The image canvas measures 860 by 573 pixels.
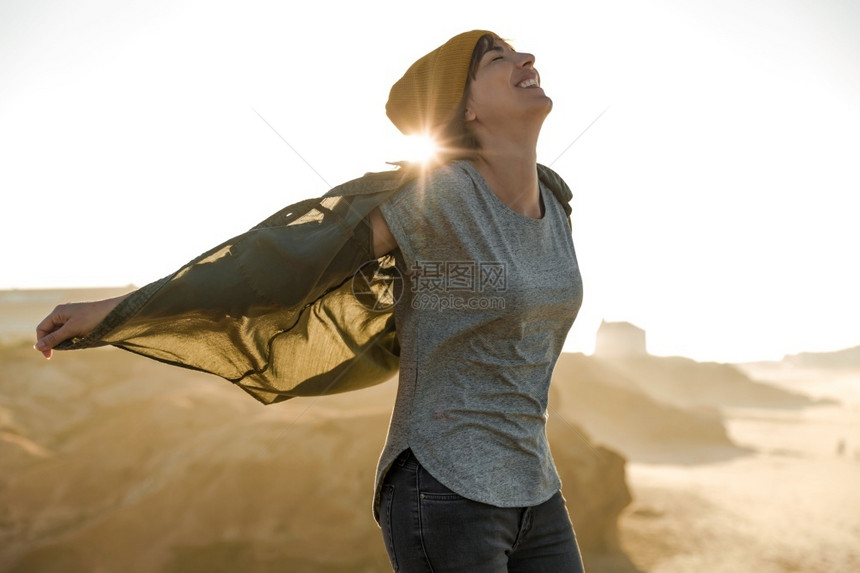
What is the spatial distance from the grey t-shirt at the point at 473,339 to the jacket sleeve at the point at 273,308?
0.43ft

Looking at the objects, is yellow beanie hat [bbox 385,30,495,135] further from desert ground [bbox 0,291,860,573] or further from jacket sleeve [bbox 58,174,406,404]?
desert ground [bbox 0,291,860,573]

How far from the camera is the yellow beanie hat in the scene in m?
1.97

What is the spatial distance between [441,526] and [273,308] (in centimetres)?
61

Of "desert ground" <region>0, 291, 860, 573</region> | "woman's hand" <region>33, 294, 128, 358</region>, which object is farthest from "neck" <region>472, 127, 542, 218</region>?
"desert ground" <region>0, 291, 860, 573</region>

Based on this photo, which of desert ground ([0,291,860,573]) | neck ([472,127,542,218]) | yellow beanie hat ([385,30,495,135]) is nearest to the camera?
neck ([472,127,542,218])

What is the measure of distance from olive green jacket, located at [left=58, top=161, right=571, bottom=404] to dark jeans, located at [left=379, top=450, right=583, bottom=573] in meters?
0.47

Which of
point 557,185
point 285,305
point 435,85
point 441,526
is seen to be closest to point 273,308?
point 285,305

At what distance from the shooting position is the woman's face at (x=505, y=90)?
190cm

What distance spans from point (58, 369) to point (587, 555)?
28.7 ft

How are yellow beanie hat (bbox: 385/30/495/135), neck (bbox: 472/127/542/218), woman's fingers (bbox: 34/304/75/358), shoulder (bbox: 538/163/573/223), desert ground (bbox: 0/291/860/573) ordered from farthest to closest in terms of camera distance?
desert ground (bbox: 0/291/860/573)
shoulder (bbox: 538/163/573/223)
yellow beanie hat (bbox: 385/30/495/135)
neck (bbox: 472/127/542/218)
woman's fingers (bbox: 34/304/75/358)

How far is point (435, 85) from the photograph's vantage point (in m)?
2.00

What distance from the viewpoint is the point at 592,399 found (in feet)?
95.9

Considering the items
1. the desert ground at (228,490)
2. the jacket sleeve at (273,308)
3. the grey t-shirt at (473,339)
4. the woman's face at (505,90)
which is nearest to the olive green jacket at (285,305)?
the jacket sleeve at (273,308)

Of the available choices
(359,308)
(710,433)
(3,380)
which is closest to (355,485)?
(359,308)
